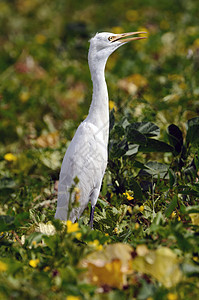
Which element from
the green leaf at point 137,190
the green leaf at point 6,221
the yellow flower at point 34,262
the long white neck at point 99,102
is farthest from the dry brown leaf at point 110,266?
the long white neck at point 99,102

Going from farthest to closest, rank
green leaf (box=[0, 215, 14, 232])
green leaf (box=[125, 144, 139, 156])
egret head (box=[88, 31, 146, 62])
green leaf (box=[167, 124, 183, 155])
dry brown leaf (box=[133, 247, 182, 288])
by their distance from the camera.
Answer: green leaf (box=[125, 144, 139, 156]) < green leaf (box=[167, 124, 183, 155]) < egret head (box=[88, 31, 146, 62]) < green leaf (box=[0, 215, 14, 232]) < dry brown leaf (box=[133, 247, 182, 288])

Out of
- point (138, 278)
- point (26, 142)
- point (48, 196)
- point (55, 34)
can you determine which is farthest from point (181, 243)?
point (55, 34)

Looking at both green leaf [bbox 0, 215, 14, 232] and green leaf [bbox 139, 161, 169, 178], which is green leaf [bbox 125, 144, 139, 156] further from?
green leaf [bbox 0, 215, 14, 232]

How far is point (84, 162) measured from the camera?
2250mm

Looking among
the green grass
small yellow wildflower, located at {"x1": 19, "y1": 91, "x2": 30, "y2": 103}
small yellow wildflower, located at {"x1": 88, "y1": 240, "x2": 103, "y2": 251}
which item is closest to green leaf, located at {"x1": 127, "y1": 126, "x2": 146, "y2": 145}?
the green grass

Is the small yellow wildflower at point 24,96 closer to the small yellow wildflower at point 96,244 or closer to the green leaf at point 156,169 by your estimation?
the green leaf at point 156,169

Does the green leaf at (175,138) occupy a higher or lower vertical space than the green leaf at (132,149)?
higher

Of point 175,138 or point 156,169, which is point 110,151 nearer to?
point 156,169

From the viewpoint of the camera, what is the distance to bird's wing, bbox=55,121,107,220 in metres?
2.23

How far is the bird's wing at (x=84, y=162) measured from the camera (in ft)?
7.30

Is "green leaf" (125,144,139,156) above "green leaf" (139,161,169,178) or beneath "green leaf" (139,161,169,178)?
above

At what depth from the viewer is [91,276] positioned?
59.2 inches

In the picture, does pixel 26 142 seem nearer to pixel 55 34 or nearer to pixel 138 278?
pixel 138 278

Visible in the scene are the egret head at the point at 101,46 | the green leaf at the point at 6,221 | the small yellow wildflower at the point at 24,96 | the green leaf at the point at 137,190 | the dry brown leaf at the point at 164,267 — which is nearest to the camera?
the dry brown leaf at the point at 164,267
